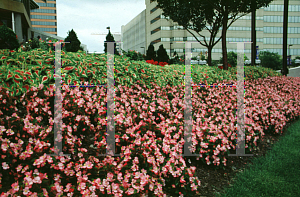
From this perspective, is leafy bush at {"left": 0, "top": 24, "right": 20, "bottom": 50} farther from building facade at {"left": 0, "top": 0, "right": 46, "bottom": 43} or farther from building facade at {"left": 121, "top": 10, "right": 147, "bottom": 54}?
building facade at {"left": 121, "top": 10, "right": 147, "bottom": 54}

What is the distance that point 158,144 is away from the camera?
3.04 meters

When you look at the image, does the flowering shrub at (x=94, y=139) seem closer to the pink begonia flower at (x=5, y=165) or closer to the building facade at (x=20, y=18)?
the pink begonia flower at (x=5, y=165)

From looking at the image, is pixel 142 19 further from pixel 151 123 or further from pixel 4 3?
pixel 151 123

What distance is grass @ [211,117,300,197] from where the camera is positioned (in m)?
3.21

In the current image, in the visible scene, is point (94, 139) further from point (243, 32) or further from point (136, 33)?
point (136, 33)

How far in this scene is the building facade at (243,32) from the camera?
7375 centimetres

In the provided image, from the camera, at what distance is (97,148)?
9.96 feet

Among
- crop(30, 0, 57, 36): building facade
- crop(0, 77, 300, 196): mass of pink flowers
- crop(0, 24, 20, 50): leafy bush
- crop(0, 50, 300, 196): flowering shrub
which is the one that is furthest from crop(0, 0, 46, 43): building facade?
crop(30, 0, 57, 36): building facade

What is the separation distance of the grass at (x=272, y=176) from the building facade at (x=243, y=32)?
6924cm

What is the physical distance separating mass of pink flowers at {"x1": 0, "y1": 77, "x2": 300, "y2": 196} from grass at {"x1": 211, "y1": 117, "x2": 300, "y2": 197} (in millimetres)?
421

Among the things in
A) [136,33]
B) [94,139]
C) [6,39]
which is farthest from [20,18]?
[136,33]

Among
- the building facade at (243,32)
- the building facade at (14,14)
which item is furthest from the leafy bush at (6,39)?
the building facade at (243,32)

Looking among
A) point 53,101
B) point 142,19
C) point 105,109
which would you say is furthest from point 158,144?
point 142,19

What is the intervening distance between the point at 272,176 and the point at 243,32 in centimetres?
8157
